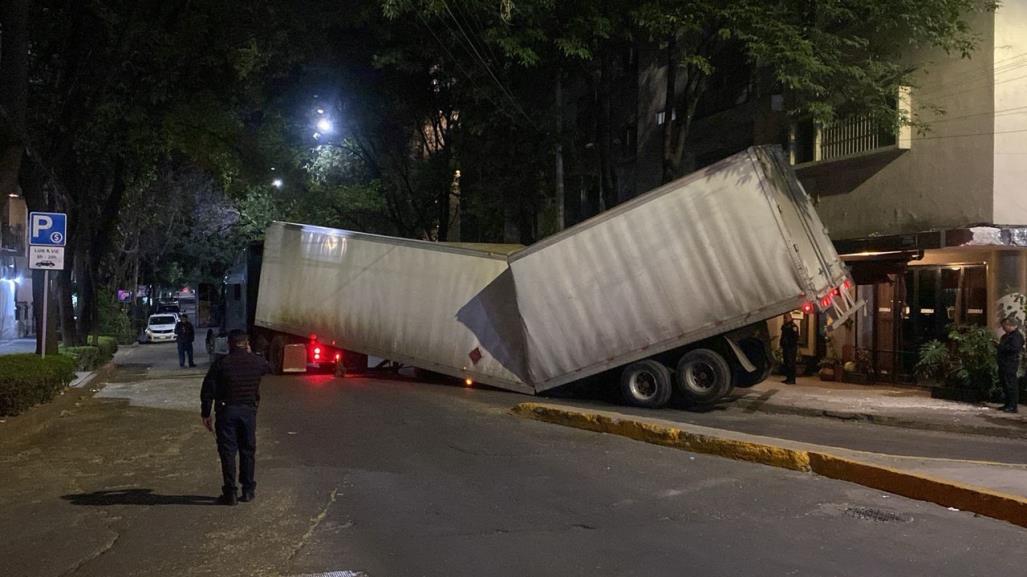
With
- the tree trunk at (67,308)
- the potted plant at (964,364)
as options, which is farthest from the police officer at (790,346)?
the tree trunk at (67,308)

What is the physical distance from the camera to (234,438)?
7.43 meters

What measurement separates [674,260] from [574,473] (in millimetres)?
6280

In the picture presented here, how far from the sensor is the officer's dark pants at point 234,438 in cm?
738

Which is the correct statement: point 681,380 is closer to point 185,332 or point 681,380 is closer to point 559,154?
point 559,154

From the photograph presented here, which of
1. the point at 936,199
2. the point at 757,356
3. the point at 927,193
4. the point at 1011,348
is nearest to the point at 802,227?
the point at 757,356

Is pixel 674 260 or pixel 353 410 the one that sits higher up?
pixel 674 260

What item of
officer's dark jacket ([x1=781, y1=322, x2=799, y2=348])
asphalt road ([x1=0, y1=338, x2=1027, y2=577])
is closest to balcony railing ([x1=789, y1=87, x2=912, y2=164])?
officer's dark jacket ([x1=781, y1=322, x2=799, y2=348])

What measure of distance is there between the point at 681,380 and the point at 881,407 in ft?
10.7

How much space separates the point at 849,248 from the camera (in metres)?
18.3

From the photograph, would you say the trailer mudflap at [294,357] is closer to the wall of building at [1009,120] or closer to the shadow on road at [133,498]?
the shadow on road at [133,498]

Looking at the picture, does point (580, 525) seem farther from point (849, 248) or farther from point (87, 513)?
point (849, 248)

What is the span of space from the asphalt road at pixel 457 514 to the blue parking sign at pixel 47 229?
4.17m

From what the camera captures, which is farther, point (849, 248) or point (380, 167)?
point (380, 167)

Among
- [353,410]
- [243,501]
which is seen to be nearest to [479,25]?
[353,410]
